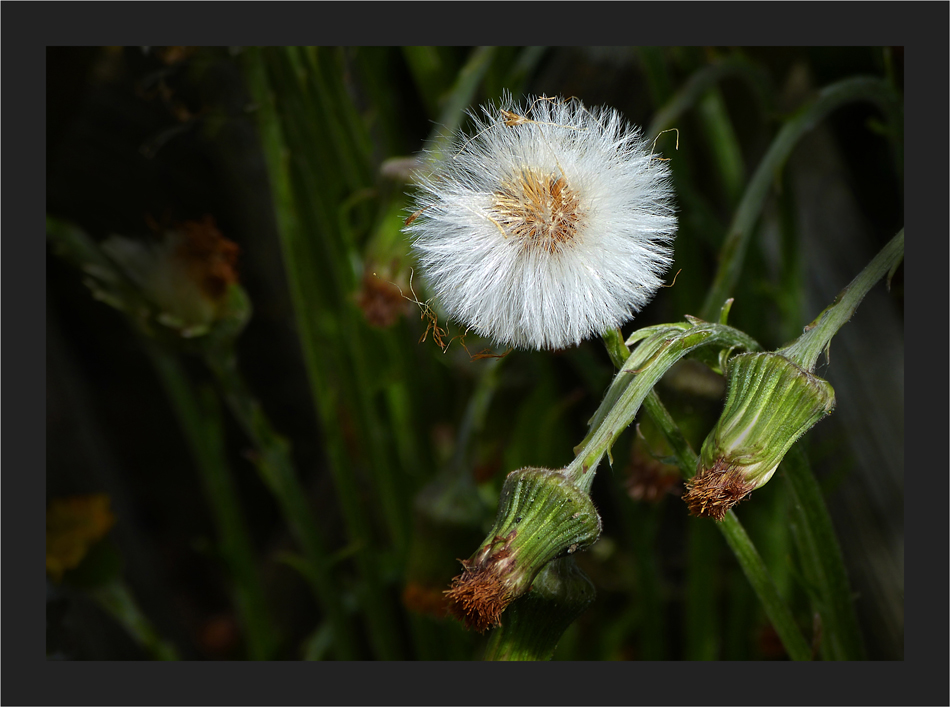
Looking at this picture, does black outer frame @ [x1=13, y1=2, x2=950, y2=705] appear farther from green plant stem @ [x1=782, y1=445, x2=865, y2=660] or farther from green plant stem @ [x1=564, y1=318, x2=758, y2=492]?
green plant stem @ [x1=564, y1=318, x2=758, y2=492]

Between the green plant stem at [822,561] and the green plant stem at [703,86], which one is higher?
the green plant stem at [703,86]

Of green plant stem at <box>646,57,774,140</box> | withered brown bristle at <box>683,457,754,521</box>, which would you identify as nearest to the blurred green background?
green plant stem at <box>646,57,774,140</box>

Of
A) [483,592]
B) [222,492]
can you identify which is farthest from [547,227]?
[222,492]

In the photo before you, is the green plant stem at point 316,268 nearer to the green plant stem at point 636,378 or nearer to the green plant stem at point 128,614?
the green plant stem at point 128,614

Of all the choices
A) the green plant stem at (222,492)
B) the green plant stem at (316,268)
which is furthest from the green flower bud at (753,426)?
the green plant stem at (222,492)

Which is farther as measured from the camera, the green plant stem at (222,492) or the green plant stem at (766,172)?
the green plant stem at (222,492)

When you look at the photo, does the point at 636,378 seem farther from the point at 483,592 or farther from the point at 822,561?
the point at 822,561

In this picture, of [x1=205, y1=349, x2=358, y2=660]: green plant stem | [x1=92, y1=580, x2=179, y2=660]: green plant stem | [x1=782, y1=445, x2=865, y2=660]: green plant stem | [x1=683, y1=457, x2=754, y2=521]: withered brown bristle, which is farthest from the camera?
[x1=92, y1=580, x2=179, y2=660]: green plant stem
